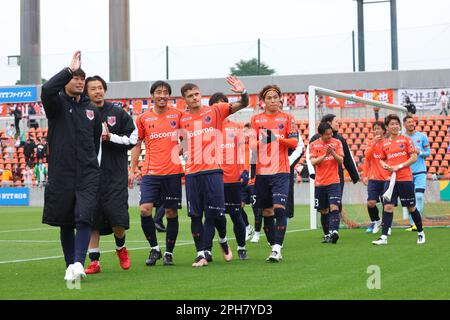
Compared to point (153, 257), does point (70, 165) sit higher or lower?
higher

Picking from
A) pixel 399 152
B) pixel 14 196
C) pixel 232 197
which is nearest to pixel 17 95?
pixel 14 196

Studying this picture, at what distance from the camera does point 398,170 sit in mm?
13625

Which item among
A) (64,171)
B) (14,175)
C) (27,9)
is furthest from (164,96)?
(27,9)

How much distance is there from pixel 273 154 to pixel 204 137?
1086 millimetres

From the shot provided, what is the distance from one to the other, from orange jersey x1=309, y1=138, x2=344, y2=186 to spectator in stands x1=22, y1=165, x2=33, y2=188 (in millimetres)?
24274

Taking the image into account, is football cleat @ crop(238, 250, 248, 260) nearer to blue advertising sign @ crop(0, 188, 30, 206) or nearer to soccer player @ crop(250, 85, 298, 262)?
soccer player @ crop(250, 85, 298, 262)

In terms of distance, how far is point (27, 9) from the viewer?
4156 centimetres

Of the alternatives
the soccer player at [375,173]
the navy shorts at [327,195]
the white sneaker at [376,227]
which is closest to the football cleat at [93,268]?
the navy shorts at [327,195]

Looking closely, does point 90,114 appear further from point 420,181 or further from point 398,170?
point 420,181

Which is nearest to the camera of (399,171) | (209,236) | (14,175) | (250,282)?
(250,282)

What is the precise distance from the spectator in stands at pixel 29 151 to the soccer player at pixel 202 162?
2764cm

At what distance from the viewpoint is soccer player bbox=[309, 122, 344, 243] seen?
1393cm
